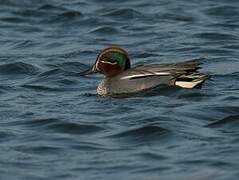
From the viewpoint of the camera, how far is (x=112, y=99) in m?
15.9

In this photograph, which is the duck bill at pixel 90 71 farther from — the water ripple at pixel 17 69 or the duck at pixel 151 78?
the water ripple at pixel 17 69

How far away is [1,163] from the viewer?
12305 millimetres

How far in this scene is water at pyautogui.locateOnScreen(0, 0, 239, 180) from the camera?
12.2 m

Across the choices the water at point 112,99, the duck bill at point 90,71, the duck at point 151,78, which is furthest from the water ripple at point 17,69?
the duck at point 151,78

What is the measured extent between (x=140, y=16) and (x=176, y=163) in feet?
35.4

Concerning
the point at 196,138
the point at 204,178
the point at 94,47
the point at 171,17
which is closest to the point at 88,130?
the point at 196,138

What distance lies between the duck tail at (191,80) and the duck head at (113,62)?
3.22 ft

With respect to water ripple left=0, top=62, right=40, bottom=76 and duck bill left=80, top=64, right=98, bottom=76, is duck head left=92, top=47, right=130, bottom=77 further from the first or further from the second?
water ripple left=0, top=62, right=40, bottom=76

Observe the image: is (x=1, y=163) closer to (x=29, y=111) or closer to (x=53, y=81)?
(x=29, y=111)

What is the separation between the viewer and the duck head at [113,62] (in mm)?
16484

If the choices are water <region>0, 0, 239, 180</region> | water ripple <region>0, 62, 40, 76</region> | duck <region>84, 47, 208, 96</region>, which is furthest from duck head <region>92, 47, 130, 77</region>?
water ripple <region>0, 62, 40, 76</region>

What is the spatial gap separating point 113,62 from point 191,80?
1.26 m

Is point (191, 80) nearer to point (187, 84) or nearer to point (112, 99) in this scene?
point (187, 84)

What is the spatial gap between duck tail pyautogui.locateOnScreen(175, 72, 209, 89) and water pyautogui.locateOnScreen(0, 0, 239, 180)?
0.33 feet
